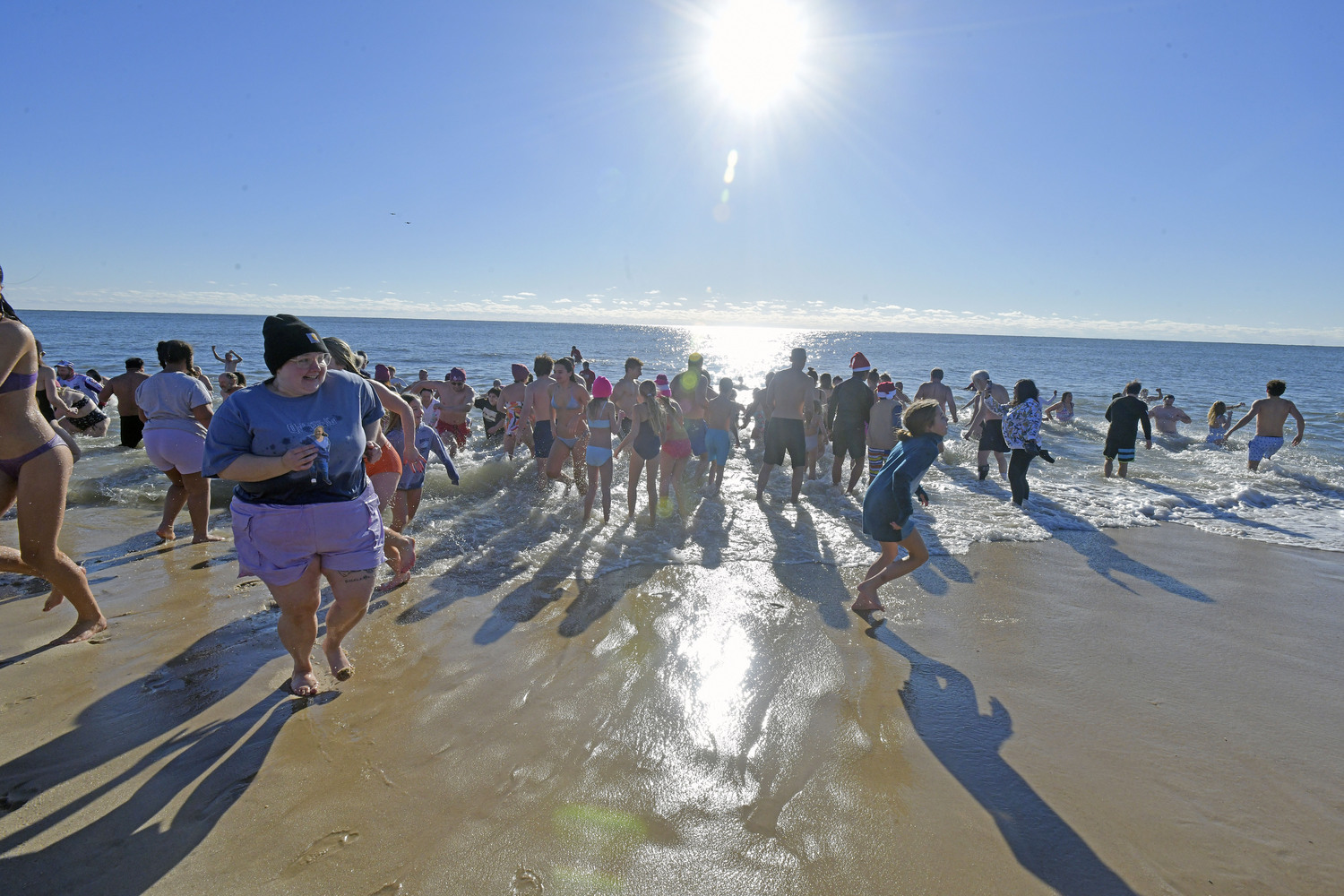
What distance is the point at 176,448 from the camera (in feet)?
16.5

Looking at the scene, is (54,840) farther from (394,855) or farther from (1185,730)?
(1185,730)

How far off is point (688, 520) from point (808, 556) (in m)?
1.63

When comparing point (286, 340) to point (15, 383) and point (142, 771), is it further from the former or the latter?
point (142, 771)

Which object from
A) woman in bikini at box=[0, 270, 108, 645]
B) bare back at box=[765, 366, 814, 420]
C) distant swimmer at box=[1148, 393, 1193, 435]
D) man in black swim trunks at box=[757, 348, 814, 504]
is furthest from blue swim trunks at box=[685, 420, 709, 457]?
distant swimmer at box=[1148, 393, 1193, 435]

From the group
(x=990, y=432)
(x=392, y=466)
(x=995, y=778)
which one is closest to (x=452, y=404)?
(x=392, y=466)

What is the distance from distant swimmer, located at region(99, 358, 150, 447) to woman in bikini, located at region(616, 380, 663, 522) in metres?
5.61

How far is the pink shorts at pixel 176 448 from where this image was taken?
500 cm

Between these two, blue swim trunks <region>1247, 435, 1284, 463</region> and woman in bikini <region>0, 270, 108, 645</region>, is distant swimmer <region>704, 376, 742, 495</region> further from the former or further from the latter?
blue swim trunks <region>1247, 435, 1284, 463</region>

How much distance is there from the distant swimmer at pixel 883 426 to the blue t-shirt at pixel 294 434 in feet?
22.5

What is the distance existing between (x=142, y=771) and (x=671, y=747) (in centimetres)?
220

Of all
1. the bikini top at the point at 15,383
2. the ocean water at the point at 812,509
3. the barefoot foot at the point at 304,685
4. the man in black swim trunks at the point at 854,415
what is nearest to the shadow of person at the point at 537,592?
the ocean water at the point at 812,509

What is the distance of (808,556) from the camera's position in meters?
5.98

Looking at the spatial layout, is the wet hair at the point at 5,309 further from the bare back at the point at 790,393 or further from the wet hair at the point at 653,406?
the bare back at the point at 790,393

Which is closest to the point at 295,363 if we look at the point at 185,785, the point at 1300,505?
the point at 185,785
